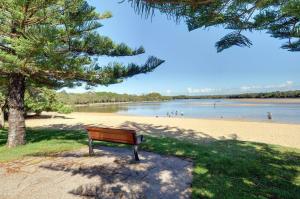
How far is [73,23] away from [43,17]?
823 mm

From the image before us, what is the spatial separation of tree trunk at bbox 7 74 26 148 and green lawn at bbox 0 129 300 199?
367 millimetres

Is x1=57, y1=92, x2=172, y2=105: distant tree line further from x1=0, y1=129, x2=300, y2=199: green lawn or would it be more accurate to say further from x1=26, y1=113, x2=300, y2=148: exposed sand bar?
x1=0, y1=129, x2=300, y2=199: green lawn

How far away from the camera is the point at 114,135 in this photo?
5.96m

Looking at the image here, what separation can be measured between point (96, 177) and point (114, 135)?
1253 millimetres

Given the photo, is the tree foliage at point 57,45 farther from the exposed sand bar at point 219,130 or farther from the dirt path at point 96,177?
the exposed sand bar at point 219,130

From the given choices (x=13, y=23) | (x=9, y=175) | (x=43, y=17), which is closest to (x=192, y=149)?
(x=9, y=175)

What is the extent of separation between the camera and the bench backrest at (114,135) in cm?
565

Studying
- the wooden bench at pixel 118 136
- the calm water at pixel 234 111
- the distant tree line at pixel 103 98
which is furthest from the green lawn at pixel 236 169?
the distant tree line at pixel 103 98

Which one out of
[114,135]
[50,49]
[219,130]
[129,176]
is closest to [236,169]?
[129,176]

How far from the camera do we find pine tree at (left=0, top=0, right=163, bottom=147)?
21.5 feet

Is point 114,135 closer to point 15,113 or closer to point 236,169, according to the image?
point 236,169

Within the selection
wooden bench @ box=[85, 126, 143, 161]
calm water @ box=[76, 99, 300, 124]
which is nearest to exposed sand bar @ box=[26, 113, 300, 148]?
wooden bench @ box=[85, 126, 143, 161]

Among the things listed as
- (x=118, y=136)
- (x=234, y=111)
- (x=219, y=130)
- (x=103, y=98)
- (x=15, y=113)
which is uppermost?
(x=103, y=98)

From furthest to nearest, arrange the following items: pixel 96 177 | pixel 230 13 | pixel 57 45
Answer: pixel 57 45 → pixel 96 177 → pixel 230 13
